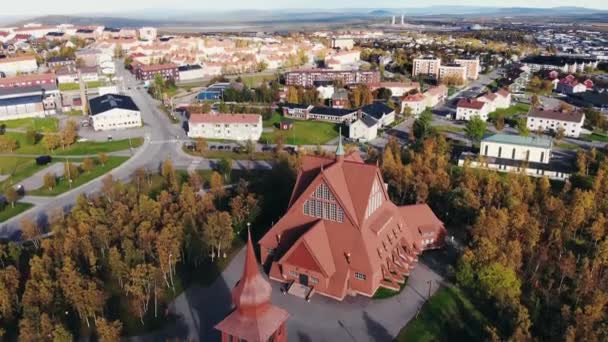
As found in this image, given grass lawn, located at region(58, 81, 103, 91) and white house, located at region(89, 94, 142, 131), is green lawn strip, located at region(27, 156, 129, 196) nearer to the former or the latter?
white house, located at region(89, 94, 142, 131)

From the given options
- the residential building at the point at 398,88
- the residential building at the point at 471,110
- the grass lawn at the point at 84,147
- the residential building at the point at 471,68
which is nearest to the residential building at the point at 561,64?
the residential building at the point at 471,68

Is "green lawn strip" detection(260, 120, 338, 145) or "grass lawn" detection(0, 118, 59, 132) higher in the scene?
"grass lawn" detection(0, 118, 59, 132)

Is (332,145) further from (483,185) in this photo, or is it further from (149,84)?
(149,84)

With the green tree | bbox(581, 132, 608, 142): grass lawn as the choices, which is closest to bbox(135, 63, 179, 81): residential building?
the green tree

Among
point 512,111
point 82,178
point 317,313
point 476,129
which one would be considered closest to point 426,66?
point 512,111

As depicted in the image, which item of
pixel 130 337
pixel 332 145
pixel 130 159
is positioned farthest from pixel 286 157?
pixel 130 337
